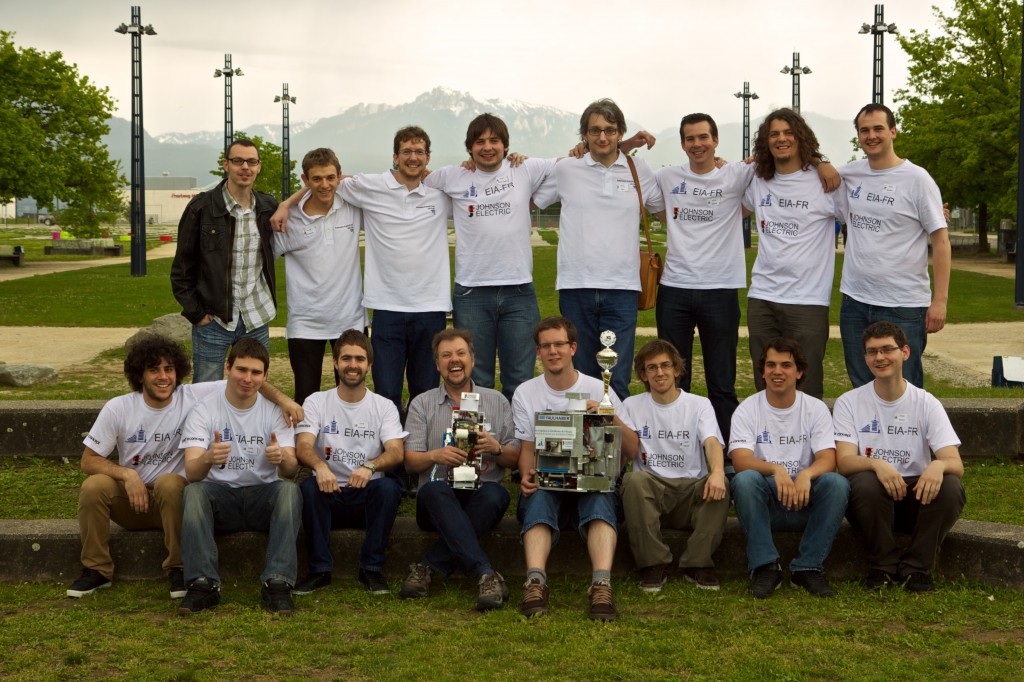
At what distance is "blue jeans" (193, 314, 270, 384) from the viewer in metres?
6.80

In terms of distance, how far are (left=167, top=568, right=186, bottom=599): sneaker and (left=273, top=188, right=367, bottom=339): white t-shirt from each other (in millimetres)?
1839

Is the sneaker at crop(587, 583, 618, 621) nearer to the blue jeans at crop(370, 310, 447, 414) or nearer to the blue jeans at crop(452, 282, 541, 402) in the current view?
the blue jeans at crop(452, 282, 541, 402)

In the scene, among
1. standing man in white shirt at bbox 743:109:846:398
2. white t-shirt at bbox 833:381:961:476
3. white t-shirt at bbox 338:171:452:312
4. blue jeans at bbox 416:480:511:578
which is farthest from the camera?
white t-shirt at bbox 338:171:452:312

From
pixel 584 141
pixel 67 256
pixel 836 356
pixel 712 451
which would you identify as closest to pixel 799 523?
pixel 712 451

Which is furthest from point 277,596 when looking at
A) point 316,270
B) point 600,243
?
point 600,243

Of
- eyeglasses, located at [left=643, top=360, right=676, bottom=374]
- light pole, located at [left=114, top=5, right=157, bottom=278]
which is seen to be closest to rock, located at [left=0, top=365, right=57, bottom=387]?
eyeglasses, located at [left=643, top=360, right=676, bottom=374]

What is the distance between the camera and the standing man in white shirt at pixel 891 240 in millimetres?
6535

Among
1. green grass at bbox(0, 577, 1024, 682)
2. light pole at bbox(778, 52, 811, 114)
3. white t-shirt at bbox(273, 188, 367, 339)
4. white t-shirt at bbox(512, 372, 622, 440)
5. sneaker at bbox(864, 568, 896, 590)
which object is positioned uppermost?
light pole at bbox(778, 52, 811, 114)

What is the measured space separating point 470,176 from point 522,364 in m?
1.19

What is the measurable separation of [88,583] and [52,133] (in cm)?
3484

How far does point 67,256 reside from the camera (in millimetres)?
45062

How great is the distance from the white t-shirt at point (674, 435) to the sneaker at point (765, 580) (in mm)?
594

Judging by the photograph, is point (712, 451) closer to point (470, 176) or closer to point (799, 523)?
point (799, 523)

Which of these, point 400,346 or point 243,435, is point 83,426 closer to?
point 400,346
